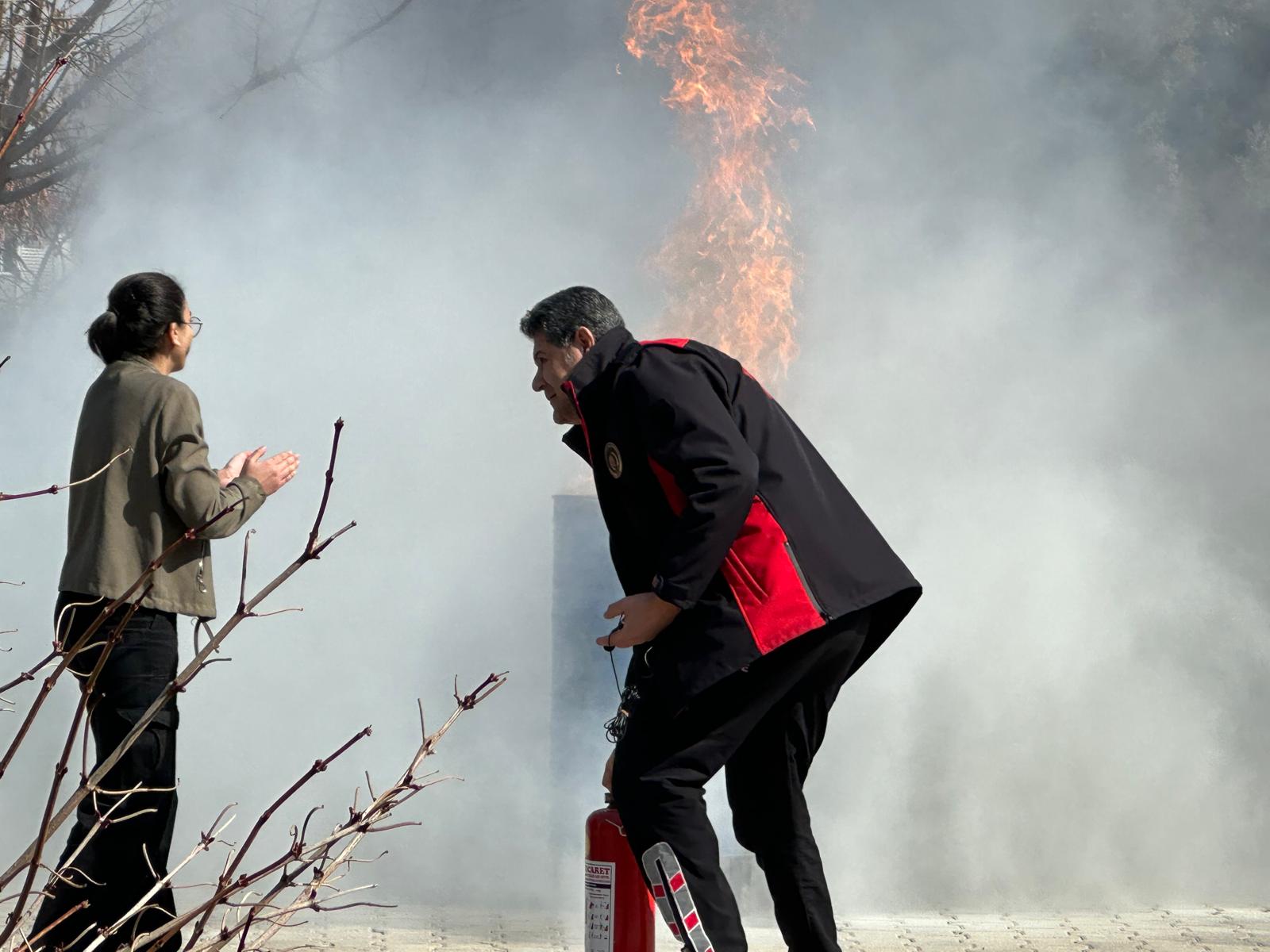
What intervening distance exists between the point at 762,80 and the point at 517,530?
2.65 meters

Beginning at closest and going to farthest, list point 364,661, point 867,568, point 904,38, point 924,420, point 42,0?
point 867,568 < point 42,0 < point 364,661 < point 924,420 < point 904,38

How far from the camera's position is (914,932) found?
4.15 meters

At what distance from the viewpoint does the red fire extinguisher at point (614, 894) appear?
271cm

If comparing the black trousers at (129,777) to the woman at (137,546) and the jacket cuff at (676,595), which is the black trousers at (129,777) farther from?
the jacket cuff at (676,595)

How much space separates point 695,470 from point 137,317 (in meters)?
1.30

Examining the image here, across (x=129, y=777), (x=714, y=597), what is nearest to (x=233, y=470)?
(x=129, y=777)

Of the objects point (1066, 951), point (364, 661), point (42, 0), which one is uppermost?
point (42, 0)

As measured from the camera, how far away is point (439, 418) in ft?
20.7

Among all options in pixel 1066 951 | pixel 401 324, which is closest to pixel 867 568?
pixel 1066 951

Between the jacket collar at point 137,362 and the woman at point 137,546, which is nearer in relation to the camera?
the woman at point 137,546

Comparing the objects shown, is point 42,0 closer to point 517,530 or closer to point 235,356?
point 235,356

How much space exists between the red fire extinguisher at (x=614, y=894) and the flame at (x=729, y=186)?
355 centimetres

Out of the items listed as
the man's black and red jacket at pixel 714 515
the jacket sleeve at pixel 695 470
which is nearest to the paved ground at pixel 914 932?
the man's black and red jacket at pixel 714 515

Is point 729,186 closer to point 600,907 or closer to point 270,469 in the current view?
point 270,469
